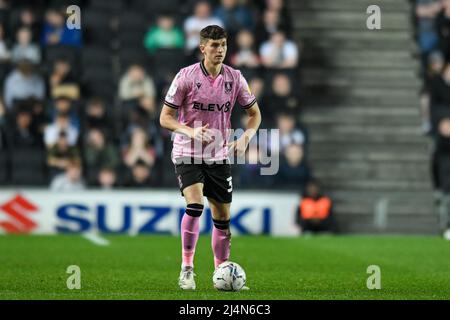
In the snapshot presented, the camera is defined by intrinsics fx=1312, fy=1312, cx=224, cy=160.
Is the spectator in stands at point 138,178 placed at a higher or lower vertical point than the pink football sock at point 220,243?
lower

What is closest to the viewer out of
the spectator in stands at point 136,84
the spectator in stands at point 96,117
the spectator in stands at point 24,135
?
the spectator in stands at point 24,135

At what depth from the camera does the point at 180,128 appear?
35.9 feet

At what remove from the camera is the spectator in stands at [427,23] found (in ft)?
78.9

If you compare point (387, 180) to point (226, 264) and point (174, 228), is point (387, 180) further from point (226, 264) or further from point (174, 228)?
point (226, 264)

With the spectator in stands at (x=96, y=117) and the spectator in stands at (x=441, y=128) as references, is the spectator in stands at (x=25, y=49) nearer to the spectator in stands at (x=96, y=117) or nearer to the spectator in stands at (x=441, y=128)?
the spectator in stands at (x=96, y=117)

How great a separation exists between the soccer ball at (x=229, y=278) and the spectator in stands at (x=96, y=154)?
32.3ft

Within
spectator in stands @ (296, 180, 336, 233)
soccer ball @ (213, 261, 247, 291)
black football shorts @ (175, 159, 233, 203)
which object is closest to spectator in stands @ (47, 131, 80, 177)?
spectator in stands @ (296, 180, 336, 233)

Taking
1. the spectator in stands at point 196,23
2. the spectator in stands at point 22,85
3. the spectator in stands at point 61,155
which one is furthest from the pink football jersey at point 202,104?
the spectator in stands at point 196,23

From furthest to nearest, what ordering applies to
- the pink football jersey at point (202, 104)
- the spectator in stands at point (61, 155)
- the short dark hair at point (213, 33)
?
the spectator in stands at point (61, 155) < the pink football jersey at point (202, 104) < the short dark hair at point (213, 33)

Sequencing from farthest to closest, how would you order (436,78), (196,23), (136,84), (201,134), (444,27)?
1. (444,27)
2. (436,78)
3. (196,23)
4. (136,84)
5. (201,134)

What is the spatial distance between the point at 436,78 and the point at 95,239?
7541mm

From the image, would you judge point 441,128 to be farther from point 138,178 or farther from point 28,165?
point 28,165

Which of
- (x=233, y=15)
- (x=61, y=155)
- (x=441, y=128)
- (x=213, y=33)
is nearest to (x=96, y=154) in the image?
(x=61, y=155)

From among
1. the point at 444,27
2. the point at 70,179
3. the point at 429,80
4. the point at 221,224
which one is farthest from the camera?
the point at 444,27
